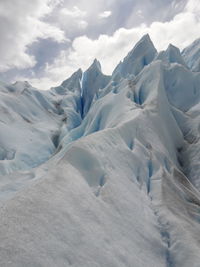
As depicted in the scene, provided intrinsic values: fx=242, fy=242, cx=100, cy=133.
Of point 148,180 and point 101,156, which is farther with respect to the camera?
point 148,180

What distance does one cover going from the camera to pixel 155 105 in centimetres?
1631

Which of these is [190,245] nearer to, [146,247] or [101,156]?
[146,247]

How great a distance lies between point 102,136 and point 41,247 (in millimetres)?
5742

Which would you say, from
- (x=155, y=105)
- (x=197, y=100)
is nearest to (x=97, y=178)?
(x=155, y=105)

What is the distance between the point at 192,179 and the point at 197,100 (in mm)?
11700

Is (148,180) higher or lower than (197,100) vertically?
lower

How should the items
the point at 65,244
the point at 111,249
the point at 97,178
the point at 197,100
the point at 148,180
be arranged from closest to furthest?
1. the point at 65,244
2. the point at 111,249
3. the point at 97,178
4. the point at 148,180
5. the point at 197,100

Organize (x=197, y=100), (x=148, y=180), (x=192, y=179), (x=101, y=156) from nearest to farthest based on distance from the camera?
(x=101, y=156) → (x=148, y=180) → (x=192, y=179) → (x=197, y=100)

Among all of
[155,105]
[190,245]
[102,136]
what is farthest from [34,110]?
[190,245]

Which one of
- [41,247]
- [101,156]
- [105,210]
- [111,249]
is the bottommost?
[111,249]

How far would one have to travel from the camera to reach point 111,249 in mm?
4992

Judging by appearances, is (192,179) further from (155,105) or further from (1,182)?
(1,182)

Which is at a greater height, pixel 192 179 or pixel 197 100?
pixel 197 100

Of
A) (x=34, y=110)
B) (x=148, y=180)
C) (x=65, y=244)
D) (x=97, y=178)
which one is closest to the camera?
(x=65, y=244)
